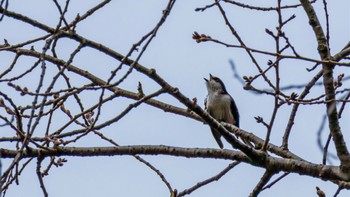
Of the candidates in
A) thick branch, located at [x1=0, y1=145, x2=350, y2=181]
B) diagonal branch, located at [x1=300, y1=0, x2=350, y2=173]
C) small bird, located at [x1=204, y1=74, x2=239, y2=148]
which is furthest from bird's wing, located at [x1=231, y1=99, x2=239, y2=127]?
diagonal branch, located at [x1=300, y1=0, x2=350, y2=173]

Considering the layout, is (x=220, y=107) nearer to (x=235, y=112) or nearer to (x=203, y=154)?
(x=235, y=112)

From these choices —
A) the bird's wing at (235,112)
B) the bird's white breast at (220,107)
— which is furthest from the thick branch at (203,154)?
the bird's wing at (235,112)

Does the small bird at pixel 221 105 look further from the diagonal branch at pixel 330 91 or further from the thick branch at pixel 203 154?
the diagonal branch at pixel 330 91

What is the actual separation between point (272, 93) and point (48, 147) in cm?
139

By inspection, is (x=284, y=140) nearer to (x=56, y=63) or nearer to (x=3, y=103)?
(x=56, y=63)

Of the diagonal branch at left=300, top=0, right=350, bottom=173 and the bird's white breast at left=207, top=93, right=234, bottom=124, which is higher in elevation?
the bird's white breast at left=207, top=93, right=234, bottom=124

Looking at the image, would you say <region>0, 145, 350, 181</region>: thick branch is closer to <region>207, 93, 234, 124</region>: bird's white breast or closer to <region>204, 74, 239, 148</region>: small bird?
<region>204, 74, 239, 148</region>: small bird

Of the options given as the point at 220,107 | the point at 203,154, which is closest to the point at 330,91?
the point at 203,154

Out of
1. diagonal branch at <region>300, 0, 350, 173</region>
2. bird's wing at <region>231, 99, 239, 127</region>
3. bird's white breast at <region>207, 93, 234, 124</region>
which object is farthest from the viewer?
bird's wing at <region>231, 99, 239, 127</region>

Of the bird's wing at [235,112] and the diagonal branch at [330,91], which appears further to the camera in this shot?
the bird's wing at [235,112]

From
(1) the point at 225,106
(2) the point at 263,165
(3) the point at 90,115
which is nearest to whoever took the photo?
(2) the point at 263,165

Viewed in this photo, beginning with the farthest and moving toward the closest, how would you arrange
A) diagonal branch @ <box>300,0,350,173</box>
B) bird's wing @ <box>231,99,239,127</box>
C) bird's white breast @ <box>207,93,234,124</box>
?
bird's wing @ <box>231,99,239,127</box>
bird's white breast @ <box>207,93,234,124</box>
diagonal branch @ <box>300,0,350,173</box>

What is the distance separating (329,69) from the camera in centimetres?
390

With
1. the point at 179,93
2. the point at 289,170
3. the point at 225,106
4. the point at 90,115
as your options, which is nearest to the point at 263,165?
the point at 289,170
